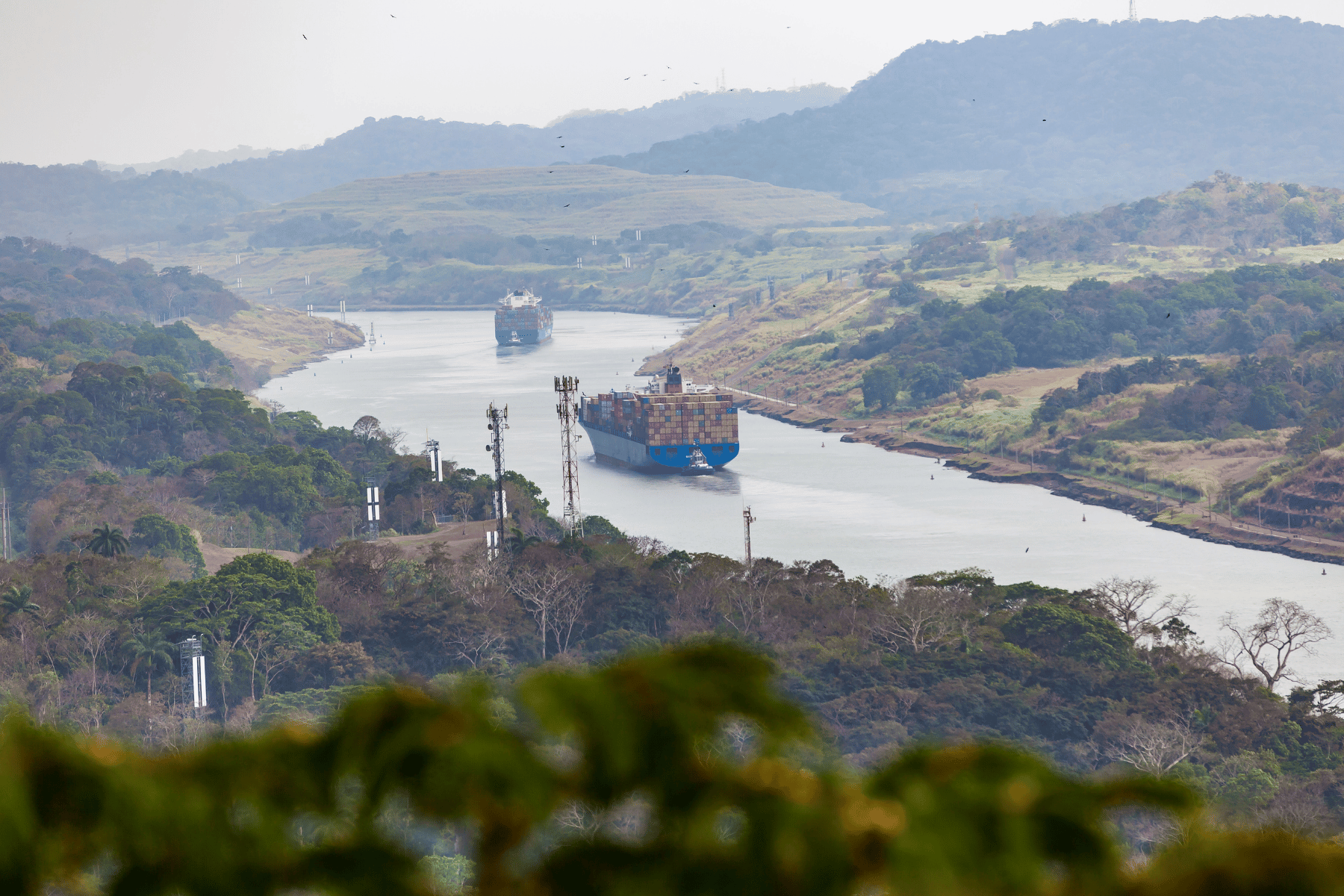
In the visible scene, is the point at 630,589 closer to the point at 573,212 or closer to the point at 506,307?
the point at 506,307

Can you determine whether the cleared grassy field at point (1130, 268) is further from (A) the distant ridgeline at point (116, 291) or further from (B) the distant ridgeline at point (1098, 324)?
(A) the distant ridgeline at point (116, 291)

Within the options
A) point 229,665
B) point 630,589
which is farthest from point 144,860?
point 630,589

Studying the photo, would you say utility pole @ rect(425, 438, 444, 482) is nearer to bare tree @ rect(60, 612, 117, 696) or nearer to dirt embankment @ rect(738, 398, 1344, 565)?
bare tree @ rect(60, 612, 117, 696)

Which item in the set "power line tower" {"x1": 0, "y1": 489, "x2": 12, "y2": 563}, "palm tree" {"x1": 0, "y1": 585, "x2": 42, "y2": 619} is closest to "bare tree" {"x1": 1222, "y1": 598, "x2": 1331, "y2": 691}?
"palm tree" {"x1": 0, "y1": 585, "x2": 42, "y2": 619}

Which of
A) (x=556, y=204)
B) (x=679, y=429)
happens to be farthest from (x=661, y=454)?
(x=556, y=204)

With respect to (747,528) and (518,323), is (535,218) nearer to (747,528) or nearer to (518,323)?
(518,323)

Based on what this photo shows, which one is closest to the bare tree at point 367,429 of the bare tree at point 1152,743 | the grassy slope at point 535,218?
the bare tree at point 1152,743
